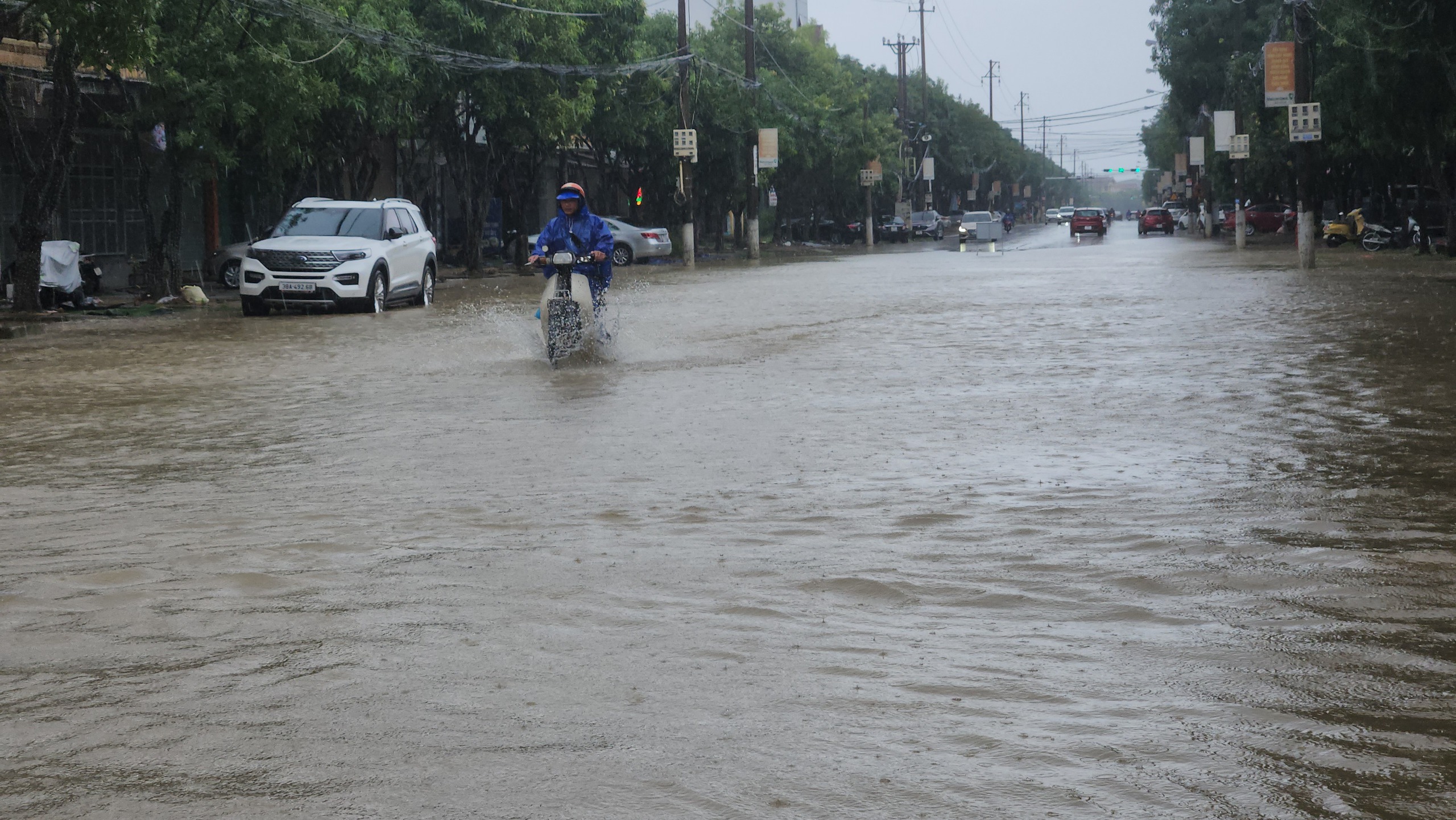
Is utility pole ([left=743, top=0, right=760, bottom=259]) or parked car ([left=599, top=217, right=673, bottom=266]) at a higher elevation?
utility pole ([left=743, top=0, right=760, bottom=259])

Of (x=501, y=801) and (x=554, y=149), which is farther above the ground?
(x=554, y=149)

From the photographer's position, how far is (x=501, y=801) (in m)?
3.88

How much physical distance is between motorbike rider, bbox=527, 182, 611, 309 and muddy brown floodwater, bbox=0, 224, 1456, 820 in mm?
2060

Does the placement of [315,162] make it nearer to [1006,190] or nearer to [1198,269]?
[1198,269]

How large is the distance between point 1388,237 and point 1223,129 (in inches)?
288

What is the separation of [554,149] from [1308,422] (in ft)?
127

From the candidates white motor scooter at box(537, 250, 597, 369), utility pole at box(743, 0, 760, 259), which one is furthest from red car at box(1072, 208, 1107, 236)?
white motor scooter at box(537, 250, 597, 369)

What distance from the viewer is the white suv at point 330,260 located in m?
24.7

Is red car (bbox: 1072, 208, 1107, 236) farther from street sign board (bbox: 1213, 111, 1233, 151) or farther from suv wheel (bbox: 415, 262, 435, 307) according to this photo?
suv wheel (bbox: 415, 262, 435, 307)

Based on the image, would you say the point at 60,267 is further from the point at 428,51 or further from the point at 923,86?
the point at 923,86

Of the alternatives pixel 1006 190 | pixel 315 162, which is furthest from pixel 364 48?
pixel 1006 190

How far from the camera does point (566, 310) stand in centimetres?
1520

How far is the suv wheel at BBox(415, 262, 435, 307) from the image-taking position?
2792cm

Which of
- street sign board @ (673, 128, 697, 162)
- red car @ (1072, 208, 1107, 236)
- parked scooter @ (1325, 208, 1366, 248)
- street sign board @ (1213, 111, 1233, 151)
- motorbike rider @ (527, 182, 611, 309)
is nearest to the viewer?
motorbike rider @ (527, 182, 611, 309)
